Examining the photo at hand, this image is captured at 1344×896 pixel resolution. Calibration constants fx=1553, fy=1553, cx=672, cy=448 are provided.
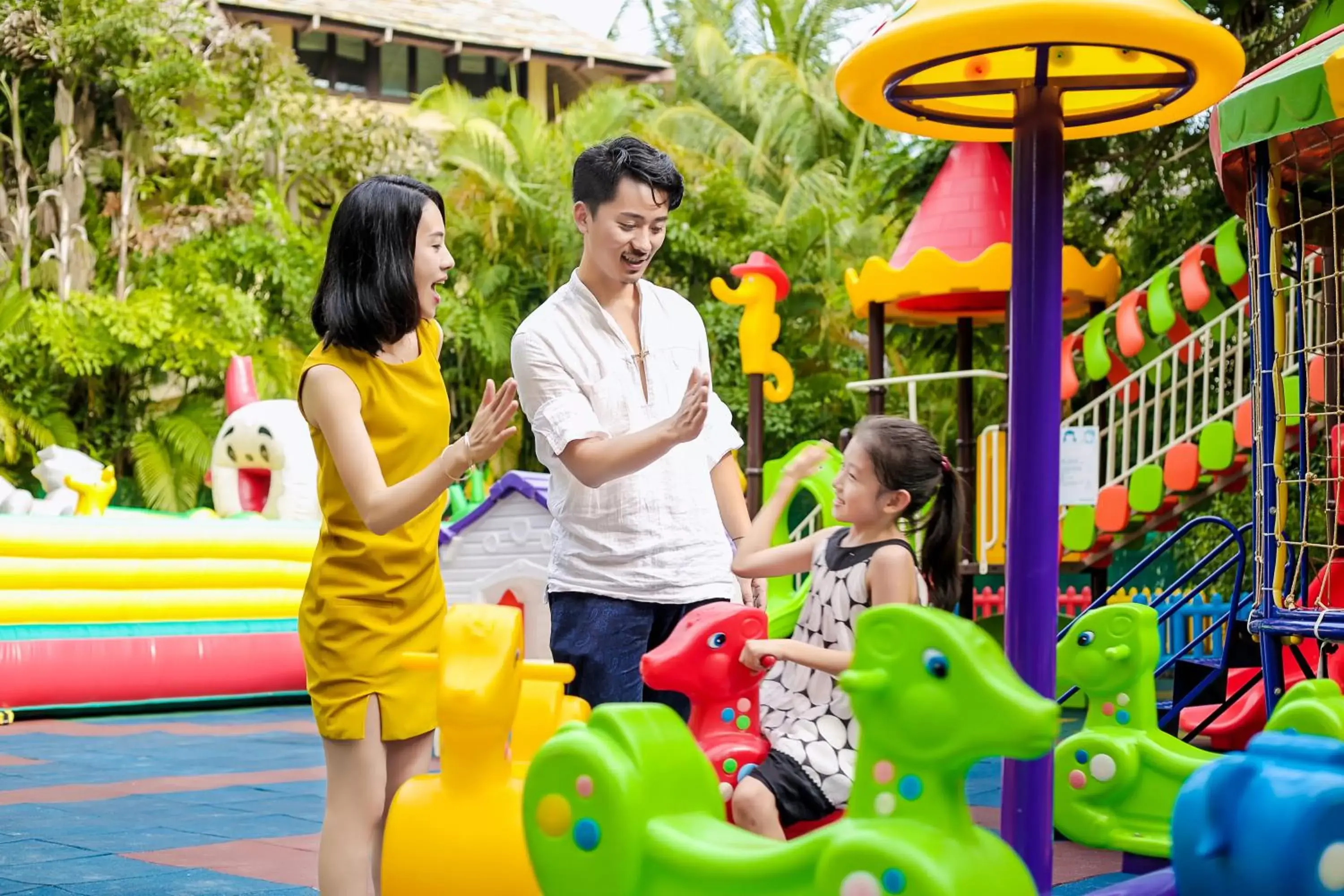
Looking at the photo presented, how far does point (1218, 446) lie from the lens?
8977 millimetres

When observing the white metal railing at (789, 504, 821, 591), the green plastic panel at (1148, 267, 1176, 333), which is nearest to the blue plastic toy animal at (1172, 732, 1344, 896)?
the white metal railing at (789, 504, 821, 591)

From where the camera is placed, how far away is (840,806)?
291 cm

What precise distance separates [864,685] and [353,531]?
1.01m

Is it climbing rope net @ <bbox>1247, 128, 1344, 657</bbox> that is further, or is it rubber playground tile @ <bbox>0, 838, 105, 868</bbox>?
rubber playground tile @ <bbox>0, 838, 105, 868</bbox>

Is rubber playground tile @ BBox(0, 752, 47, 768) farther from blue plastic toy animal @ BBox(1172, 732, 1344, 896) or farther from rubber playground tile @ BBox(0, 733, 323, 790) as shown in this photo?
blue plastic toy animal @ BBox(1172, 732, 1344, 896)

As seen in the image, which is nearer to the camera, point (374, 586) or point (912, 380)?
point (374, 586)

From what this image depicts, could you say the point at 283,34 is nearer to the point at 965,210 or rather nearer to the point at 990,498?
the point at 965,210

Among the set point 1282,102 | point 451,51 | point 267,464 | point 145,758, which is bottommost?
point 145,758

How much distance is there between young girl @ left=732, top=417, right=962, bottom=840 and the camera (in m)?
2.88

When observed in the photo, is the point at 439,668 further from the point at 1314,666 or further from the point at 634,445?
the point at 1314,666

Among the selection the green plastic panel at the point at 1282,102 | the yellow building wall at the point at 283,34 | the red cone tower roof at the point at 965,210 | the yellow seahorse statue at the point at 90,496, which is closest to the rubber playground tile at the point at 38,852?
the green plastic panel at the point at 1282,102

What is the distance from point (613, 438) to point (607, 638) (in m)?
0.40

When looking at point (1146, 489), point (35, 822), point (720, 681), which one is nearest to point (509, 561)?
point (35, 822)

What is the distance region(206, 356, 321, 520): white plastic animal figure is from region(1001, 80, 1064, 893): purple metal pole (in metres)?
8.45
